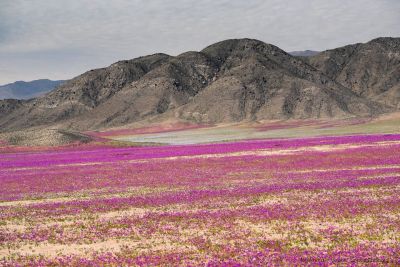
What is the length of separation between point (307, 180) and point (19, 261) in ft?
70.9

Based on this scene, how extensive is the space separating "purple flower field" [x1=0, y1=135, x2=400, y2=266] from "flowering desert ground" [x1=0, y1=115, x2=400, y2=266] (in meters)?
0.05

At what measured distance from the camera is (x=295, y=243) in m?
16.5

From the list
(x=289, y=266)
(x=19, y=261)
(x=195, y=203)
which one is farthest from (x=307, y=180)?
(x=19, y=261)

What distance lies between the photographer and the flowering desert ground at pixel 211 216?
51.1 feet

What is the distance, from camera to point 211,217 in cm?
2155

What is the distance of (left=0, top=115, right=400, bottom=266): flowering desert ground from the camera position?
1557 centimetres

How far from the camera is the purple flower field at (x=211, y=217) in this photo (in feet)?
51.0

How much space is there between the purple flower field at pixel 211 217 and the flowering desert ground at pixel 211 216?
49 millimetres

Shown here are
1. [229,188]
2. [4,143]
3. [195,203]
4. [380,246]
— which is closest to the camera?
[380,246]

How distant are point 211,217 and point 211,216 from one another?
8.0 inches

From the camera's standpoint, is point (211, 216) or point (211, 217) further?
point (211, 216)

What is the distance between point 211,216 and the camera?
21.8 meters

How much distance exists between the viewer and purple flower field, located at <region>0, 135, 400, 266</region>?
1555cm

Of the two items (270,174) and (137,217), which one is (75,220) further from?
(270,174)
